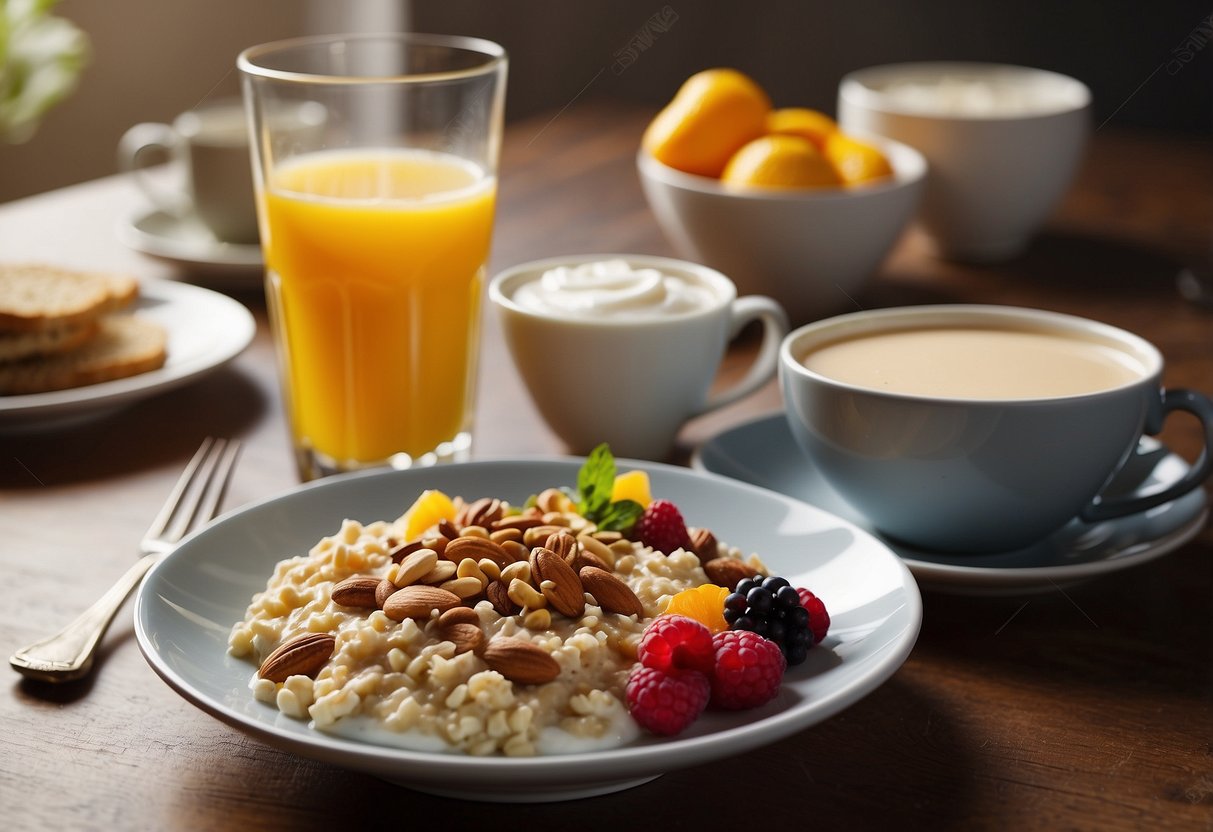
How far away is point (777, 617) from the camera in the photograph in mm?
761

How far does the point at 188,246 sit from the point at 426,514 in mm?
975

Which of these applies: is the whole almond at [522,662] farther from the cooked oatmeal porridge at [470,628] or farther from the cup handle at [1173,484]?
the cup handle at [1173,484]

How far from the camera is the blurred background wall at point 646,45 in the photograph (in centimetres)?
319

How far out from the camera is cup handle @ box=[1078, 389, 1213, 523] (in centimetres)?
95

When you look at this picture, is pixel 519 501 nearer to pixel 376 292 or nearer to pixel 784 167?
pixel 376 292

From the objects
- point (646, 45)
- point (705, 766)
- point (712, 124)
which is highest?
point (712, 124)

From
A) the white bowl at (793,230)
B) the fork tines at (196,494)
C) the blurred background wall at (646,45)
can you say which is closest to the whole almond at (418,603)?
the fork tines at (196,494)

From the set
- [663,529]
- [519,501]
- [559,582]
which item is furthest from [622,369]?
[559,582]

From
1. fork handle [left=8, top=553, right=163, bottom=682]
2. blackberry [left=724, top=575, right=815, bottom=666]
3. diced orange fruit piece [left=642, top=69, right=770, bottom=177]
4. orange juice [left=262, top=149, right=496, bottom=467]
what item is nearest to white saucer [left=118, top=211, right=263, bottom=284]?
orange juice [left=262, top=149, right=496, bottom=467]

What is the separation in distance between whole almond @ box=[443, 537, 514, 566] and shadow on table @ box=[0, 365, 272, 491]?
449mm

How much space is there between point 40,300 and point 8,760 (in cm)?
71

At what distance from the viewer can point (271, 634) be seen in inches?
30.1

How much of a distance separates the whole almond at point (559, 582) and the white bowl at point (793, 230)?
0.80 m

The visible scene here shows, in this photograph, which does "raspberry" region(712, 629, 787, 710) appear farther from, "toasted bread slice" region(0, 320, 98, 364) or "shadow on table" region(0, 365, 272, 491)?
"toasted bread slice" region(0, 320, 98, 364)
